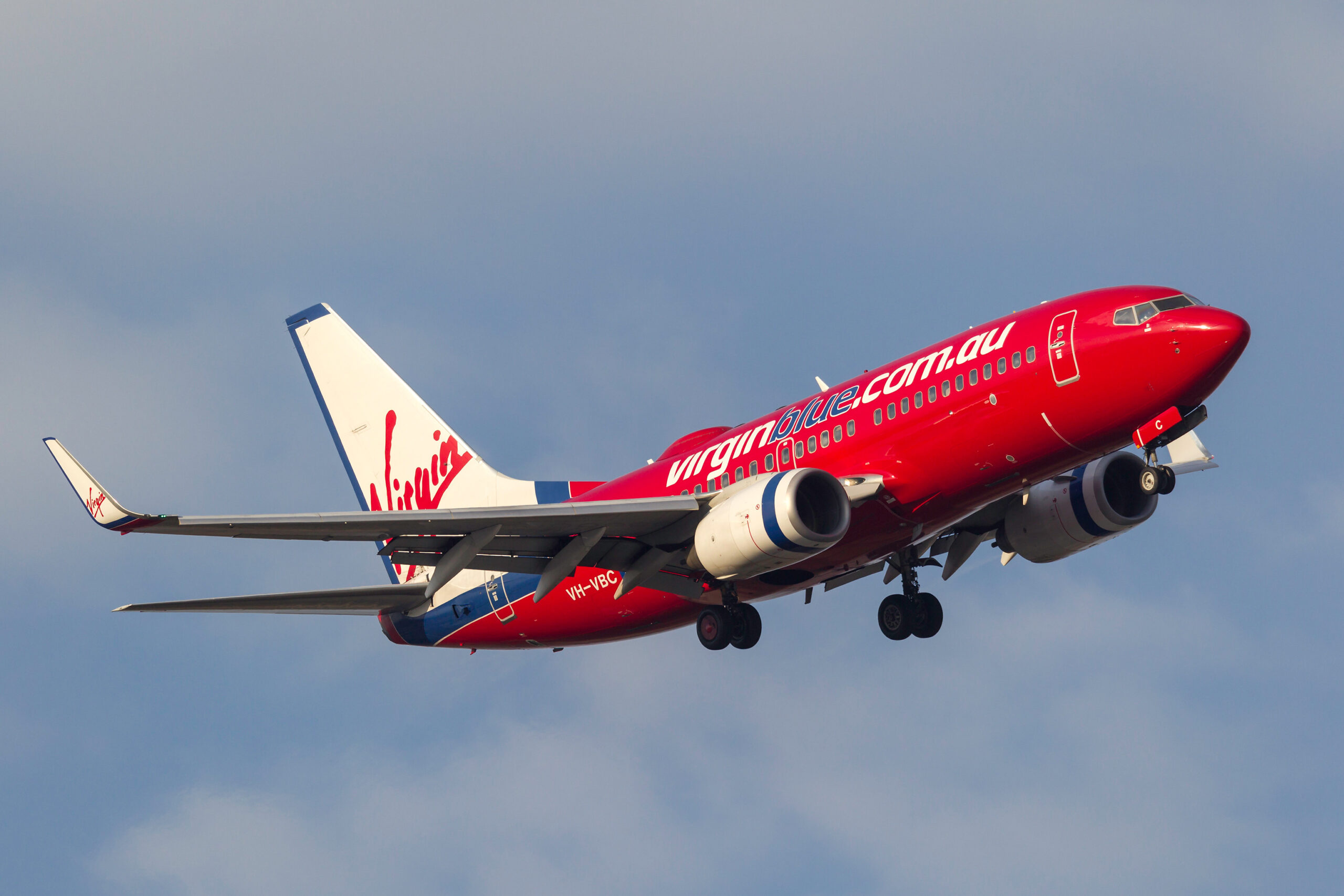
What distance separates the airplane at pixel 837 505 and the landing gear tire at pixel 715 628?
4cm

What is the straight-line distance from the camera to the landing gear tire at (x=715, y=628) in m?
31.9

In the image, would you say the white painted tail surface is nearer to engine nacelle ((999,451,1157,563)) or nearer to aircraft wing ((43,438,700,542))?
aircraft wing ((43,438,700,542))

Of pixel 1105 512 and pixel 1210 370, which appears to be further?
pixel 1105 512

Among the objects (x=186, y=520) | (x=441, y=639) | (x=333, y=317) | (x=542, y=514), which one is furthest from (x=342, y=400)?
(x=186, y=520)

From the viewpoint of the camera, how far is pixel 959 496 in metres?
28.9

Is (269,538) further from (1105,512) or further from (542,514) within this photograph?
(1105,512)

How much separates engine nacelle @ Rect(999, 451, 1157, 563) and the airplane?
5cm

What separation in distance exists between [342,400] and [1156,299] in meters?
26.7

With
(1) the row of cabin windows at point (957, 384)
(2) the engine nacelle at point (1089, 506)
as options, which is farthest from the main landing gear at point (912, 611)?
(1) the row of cabin windows at point (957, 384)

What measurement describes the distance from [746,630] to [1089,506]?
878cm

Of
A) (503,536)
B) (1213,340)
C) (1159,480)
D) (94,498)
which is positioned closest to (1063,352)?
(1213,340)

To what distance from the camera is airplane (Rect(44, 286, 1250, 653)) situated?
2697 cm

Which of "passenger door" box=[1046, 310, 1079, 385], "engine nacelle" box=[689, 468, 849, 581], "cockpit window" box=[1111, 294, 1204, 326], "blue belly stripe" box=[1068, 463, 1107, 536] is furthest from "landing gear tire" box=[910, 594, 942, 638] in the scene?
"cockpit window" box=[1111, 294, 1204, 326]

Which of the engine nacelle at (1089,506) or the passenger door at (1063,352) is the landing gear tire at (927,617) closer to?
the engine nacelle at (1089,506)
